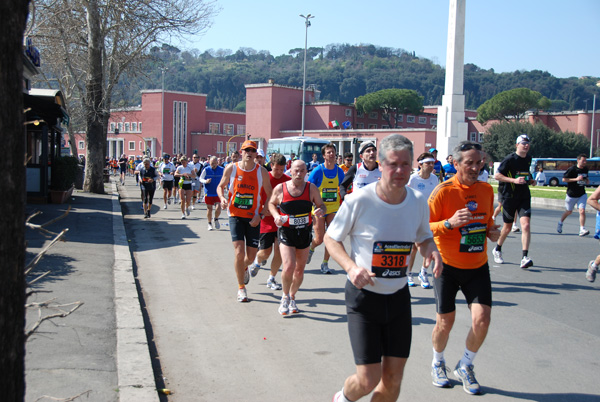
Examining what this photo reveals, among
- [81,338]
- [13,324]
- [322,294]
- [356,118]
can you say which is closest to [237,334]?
[81,338]

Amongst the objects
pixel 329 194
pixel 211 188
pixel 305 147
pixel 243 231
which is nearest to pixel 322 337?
pixel 243 231

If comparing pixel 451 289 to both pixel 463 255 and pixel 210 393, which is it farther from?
pixel 210 393

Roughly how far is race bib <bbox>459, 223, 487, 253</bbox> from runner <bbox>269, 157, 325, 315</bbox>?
8.28 feet

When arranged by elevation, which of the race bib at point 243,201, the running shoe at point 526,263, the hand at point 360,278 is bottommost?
the running shoe at point 526,263

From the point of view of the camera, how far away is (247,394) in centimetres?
450

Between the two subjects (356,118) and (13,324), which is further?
(356,118)

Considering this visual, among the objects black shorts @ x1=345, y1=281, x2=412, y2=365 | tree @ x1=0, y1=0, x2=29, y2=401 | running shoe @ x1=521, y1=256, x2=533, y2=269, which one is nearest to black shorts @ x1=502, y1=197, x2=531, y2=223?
running shoe @ x1=521, y1=256, x2=533, y2=269

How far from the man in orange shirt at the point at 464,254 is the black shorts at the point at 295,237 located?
7.65 ft

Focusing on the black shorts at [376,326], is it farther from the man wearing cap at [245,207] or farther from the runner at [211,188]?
the runner at [211,188]

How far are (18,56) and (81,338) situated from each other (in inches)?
147

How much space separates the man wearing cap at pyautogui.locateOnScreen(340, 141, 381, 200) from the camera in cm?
880

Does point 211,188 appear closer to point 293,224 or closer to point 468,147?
point 293,224

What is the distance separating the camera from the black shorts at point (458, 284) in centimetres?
466

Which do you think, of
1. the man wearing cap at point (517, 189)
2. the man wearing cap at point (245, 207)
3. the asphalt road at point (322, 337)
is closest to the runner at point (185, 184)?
the asphalt road at point (322, 337)
